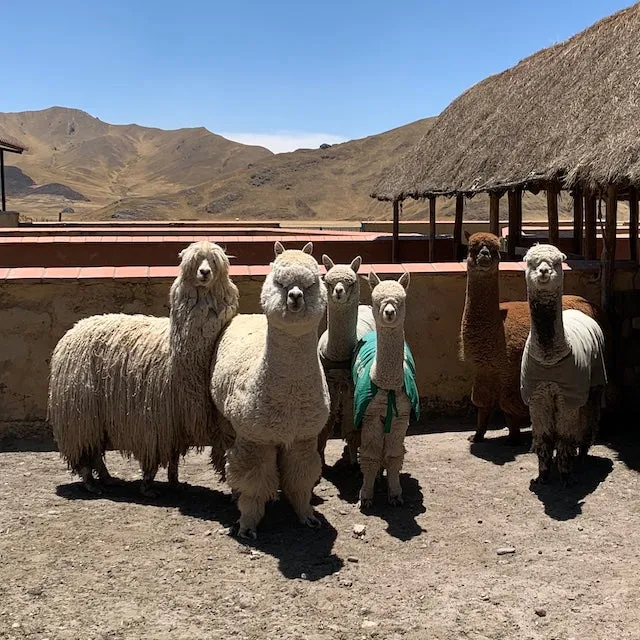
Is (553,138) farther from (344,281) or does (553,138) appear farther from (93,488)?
(93,488)

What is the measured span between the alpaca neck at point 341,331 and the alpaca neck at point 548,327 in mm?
1199

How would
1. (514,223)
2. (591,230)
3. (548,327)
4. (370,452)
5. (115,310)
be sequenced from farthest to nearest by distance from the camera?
1. (514,223)
2. (591,230)
3. (115,310)
4. (548,327)
5. (370,452)

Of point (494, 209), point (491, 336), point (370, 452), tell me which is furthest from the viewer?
point (494, 209)

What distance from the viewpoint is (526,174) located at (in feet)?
28.9

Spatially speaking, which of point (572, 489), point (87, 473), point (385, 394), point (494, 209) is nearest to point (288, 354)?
point (385, 394)

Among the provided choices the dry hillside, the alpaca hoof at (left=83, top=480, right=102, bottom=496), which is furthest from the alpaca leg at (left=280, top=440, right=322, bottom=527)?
the dry hillside

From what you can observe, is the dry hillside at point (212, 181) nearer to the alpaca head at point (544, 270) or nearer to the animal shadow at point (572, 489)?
the animal shadow at point (572, 489)

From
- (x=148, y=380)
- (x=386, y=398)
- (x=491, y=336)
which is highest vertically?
(x=491, y=336)

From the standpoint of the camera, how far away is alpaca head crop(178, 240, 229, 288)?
15.4 ft

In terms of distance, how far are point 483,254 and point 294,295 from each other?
90.0 inches

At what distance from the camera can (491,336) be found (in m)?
5.79

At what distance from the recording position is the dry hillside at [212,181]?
51.4 m

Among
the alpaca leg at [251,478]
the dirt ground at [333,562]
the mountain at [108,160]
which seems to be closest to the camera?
the dirt ground at [333,562]

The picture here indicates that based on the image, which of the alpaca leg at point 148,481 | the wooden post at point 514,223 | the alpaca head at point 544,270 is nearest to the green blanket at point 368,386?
the alpaca head at point 544,270
